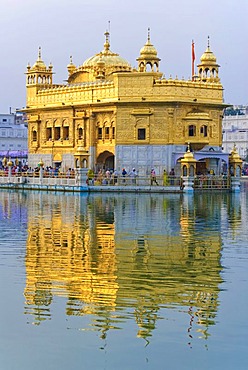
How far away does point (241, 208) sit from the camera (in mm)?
28422

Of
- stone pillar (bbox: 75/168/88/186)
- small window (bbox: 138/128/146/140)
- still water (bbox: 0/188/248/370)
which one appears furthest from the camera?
small window (bbox: 138/128/146/140)

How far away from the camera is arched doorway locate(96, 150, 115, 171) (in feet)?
143

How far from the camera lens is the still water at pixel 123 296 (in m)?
8.18

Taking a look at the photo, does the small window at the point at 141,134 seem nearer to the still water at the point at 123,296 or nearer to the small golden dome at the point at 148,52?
the small golden dome at the point at 148,52

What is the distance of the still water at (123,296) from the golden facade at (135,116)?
19694 mm

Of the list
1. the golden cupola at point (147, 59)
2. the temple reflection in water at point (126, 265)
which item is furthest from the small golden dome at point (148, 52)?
the temple reflection in water at point (126, 265)

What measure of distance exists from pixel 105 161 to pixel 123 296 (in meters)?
33.5

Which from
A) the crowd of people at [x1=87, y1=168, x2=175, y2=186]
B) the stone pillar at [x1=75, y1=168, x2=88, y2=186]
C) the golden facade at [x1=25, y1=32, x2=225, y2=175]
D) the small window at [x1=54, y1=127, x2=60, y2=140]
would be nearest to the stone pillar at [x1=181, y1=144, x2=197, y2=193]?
the crowd of people at [x1=87, y1=168, x2=175, y2=186]

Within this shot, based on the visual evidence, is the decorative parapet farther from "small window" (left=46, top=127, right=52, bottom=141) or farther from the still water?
the still water

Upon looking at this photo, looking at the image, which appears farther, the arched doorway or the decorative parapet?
the arched doorway

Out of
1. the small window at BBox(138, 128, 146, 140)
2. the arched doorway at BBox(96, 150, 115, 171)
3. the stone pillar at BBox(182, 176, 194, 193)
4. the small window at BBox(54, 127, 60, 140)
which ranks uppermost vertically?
the small window at BBox(54, 127, 60, 140)

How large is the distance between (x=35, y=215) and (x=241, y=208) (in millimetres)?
7676

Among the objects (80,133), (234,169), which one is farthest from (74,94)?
(234,169)

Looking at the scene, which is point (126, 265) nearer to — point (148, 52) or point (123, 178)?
point (123, 178)
